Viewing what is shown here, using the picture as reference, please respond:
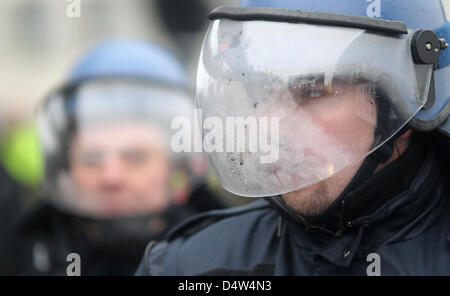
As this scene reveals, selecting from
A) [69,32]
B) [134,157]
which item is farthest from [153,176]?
[69,32]

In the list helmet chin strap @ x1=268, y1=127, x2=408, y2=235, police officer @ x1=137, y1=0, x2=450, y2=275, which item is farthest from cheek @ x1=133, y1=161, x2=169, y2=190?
helmet chin strap @ x1=268, y1=127, x2=408, y2=235

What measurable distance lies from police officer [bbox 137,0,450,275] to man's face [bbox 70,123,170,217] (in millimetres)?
1668

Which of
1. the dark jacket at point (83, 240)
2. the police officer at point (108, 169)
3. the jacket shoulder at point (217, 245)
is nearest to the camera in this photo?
the jacket shoulder at point (217, 245)

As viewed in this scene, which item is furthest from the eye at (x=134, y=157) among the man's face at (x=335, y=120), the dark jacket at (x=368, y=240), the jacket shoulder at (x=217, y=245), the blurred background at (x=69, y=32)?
the blurred background at (x=69, y=32)

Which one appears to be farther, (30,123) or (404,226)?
(30,123)

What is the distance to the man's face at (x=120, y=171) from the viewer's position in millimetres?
3658

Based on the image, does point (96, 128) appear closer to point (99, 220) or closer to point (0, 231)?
point (99, 220)

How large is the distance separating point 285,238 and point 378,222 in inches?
10.9

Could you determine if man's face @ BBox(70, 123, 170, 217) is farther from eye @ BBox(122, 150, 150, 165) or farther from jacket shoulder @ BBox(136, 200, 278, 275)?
jacket shoulder @ BBox(136, 200, 278, 275)

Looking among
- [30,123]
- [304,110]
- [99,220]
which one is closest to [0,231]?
[99,220]

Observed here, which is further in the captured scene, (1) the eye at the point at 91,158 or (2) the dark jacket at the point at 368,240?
(1) the eye at the point at 91,158

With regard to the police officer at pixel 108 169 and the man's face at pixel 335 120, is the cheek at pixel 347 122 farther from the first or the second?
the police officer at pixel 108 169
